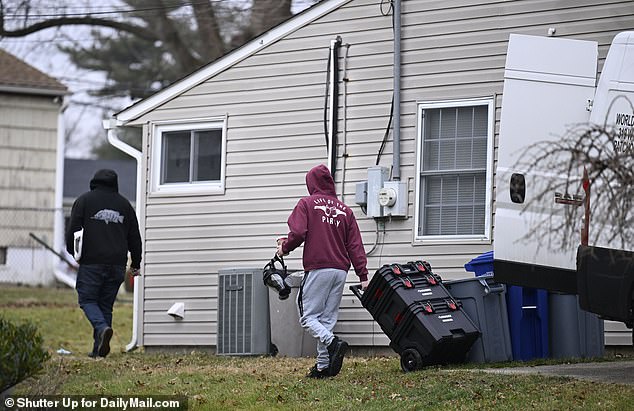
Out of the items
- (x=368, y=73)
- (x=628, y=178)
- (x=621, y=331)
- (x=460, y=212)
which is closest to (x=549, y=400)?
(x=628, y=178)

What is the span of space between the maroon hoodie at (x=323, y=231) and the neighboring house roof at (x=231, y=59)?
11.7 feet

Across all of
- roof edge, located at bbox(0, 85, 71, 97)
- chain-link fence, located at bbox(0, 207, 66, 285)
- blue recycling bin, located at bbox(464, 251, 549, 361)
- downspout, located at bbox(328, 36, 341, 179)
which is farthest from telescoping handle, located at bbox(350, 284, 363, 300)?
roof edge, located at bbox(0, 85, 71, 97)

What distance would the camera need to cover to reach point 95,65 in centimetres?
3788

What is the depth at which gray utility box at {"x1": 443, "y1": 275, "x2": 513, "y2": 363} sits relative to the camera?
10734 millimetres

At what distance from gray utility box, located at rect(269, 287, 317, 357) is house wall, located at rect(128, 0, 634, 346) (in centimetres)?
57

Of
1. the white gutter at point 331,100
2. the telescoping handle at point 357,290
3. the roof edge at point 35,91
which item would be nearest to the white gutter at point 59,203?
the roof edge at point 35,91

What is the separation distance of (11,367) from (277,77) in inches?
263

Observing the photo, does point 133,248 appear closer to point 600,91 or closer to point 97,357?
point 97,357

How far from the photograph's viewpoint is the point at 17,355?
7.94m

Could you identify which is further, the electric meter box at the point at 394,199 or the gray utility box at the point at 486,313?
the electric meter box at the point at 394,199

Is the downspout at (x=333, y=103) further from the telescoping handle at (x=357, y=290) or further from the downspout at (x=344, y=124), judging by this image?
the telescoping handle at (x=357, y=290)

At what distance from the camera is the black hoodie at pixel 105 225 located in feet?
42.6

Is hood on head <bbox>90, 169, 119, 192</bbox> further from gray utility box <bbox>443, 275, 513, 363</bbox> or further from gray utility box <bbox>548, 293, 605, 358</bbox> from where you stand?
gray utility box <bbox>548, 293, 605, 358</bbox>

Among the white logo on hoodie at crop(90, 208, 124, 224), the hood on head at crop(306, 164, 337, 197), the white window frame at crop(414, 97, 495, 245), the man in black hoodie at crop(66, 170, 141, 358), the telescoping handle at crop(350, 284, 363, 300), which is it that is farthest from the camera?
the white logo on hoodie at crop(90, 208, 124, 224)
